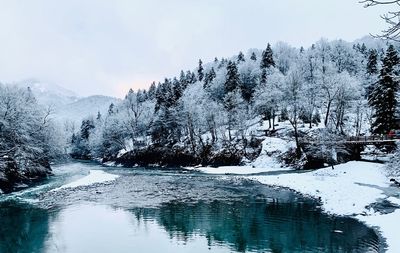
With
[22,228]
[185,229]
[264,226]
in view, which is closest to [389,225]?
[264,226]

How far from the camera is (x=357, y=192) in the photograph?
101ft

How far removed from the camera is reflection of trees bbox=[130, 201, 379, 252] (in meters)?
19.7

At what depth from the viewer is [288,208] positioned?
1140 inches

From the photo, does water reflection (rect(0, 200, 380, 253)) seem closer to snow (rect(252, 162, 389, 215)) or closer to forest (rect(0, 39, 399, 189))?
snow (rect(252, 162, 389, 215))

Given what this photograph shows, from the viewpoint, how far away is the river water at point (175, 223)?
19.9 meters

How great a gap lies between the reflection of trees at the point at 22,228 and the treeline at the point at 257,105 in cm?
4244

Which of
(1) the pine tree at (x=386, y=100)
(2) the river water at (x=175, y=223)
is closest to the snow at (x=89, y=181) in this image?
(2) the river water at (x=175, y=223)

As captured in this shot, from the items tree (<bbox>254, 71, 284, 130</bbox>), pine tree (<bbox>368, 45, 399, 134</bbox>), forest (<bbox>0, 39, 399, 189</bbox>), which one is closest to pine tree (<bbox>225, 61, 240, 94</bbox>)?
forest (<bbox>0, 39, 399, 189</bbox>)

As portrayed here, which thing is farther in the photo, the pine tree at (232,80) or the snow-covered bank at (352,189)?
the pine tree at (232,80)

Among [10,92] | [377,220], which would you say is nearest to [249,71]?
[10,92]

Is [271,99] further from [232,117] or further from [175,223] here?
[175,223]

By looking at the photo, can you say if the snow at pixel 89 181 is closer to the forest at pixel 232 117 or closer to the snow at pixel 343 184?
the forest at pixel 232 117

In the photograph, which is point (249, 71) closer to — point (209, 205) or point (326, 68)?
point (326, 68)

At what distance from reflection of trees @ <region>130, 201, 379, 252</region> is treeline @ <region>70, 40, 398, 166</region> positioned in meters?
30.9
